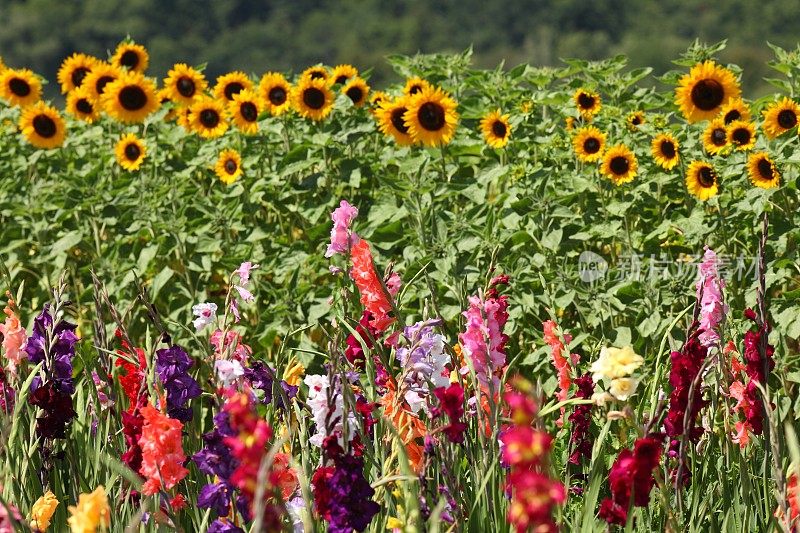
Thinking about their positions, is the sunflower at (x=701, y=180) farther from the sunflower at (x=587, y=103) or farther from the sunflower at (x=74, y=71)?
the sunflower at (x=74, y=71)

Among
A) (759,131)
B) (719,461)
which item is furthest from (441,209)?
(719,461)

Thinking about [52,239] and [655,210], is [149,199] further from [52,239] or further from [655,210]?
[655,210]

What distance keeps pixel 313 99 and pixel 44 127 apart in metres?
2.02

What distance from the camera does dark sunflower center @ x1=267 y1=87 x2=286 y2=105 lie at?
6285mm

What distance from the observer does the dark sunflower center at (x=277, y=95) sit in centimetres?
629

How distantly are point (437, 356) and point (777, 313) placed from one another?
2.59 metres

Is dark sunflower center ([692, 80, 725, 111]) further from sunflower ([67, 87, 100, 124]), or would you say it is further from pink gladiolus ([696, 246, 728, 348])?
sunflower ([67, 87, 100, 124])

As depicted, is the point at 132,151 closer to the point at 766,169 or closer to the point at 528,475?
the point at 766,169

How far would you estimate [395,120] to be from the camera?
5957mm

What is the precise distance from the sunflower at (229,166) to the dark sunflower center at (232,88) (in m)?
0.78

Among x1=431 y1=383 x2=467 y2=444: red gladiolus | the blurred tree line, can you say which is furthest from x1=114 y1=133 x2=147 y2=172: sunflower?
the blurred tree line

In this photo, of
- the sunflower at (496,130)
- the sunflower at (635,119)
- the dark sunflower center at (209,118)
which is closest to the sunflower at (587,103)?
the sunflower at (635,119)

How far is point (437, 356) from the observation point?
2.76 m

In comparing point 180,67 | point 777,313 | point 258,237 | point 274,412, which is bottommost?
point 274,412
